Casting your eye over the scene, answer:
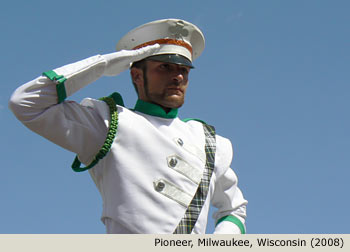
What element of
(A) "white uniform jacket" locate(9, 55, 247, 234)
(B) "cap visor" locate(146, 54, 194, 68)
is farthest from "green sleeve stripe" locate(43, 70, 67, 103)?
(B) "cap visor" locate(146, 54, 194, 68)

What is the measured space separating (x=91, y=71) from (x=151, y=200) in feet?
3.84

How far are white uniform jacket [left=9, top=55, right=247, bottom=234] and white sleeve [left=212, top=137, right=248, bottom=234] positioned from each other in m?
0.25

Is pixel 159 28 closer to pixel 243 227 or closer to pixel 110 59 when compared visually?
pixel 110 59

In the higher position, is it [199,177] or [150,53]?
[150,53]

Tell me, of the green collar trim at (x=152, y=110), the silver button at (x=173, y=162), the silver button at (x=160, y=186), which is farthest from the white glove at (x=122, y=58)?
the silver button at (x=160, y=186)

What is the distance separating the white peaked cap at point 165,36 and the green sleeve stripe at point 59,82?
3.69ft

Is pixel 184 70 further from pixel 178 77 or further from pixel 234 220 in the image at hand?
pixel 234 220

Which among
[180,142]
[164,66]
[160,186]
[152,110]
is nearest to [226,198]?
[180,142]

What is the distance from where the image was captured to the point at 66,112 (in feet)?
16.9

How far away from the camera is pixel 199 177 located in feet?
18.0

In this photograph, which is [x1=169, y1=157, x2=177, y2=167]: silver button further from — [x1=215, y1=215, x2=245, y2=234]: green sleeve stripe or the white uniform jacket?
[x1=215, y1=215, x2=245, y2=234]: green sleeve stripe

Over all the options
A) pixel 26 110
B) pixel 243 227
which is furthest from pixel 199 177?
pixel 26 110

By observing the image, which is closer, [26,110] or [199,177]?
A: [26,110]
